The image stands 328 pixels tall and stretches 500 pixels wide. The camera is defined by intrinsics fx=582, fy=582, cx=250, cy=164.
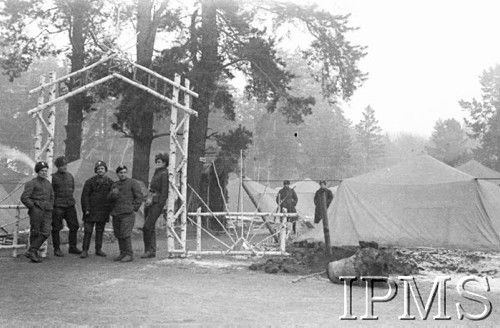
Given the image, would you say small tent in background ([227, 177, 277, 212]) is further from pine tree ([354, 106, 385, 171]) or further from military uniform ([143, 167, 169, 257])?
pine tree ([354, 106, 385, 171])

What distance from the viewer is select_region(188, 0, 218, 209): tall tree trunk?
55.6 ft

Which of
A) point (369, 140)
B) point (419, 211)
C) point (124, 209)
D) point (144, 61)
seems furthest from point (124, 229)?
point (369, 140)

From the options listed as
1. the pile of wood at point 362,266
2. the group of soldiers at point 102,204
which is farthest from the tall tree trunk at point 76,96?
the pile of wood at point 362,266

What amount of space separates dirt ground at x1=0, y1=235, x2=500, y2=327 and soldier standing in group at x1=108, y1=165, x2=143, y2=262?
381 mm

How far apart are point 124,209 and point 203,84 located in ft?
24.0

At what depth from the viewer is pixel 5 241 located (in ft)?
40.0

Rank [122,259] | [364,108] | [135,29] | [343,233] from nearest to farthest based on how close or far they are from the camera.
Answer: [122,259], [343,233], [135,29], [364,108]

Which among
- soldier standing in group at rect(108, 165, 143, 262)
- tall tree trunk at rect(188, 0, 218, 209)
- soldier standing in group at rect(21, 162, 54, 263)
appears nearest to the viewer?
soldier standing in group at rect(21, 162, 54, 263)

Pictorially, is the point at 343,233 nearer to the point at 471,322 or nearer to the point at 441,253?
the point at 441,253

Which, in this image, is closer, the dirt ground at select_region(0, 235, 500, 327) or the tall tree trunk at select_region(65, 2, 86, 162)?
the dirt ground at select_region(0, 235, 500, 327)

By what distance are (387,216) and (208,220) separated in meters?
6.64

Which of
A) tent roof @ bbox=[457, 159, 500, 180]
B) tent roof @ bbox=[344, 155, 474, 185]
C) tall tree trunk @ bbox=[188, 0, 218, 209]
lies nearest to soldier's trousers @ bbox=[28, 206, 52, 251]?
tent roof @ bbox=[344, 155, 474, 185]

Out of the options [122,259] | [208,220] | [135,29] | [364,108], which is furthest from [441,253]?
[364,108]

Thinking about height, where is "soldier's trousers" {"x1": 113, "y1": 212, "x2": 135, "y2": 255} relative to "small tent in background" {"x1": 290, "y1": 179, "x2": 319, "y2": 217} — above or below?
below
